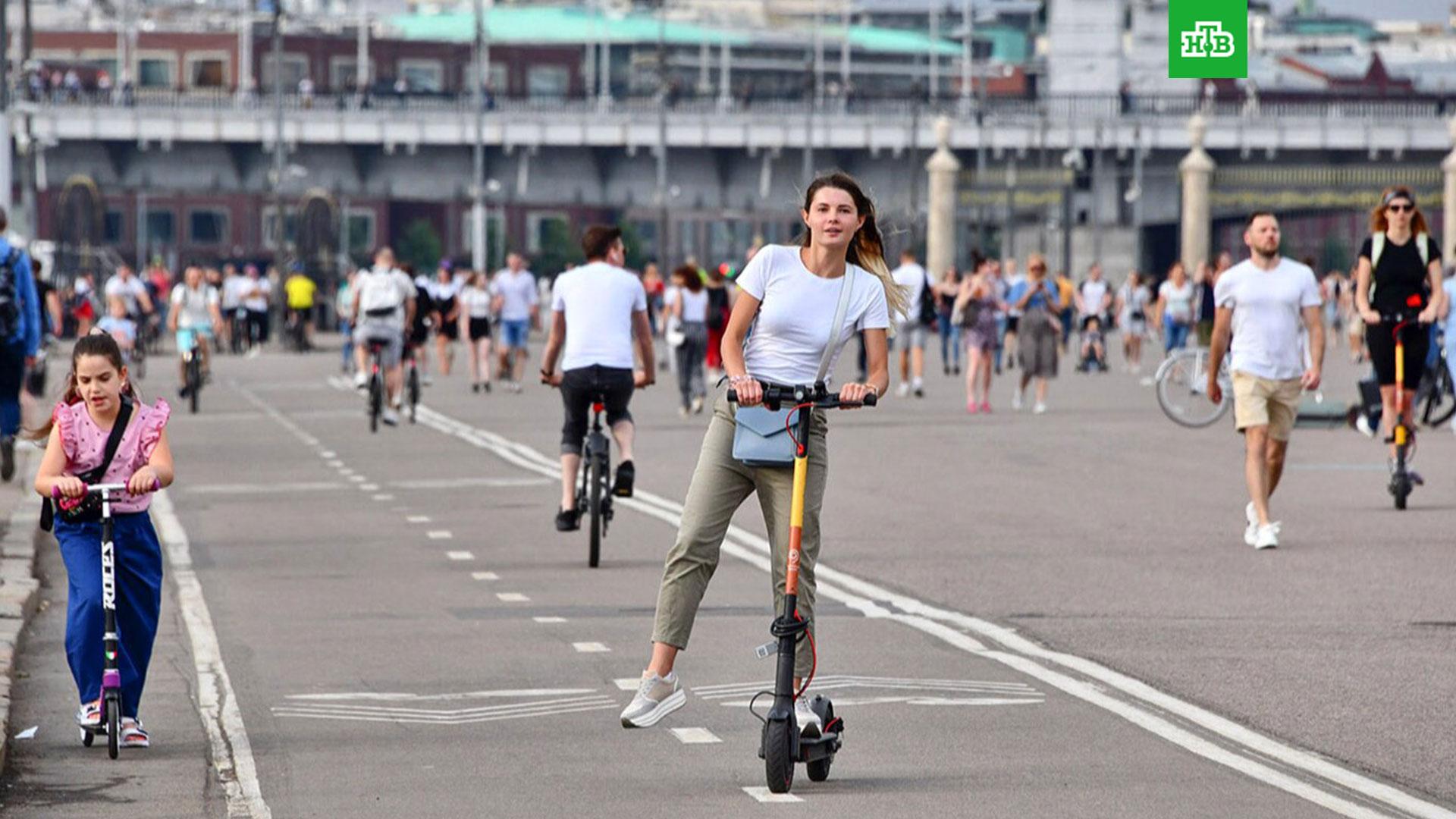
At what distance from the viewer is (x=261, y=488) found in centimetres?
1981

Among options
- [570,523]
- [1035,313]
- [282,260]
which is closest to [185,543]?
[570,523]

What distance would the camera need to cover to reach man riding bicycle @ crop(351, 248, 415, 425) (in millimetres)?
27078

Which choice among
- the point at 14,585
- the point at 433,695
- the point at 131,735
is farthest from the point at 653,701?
the point at 14,585

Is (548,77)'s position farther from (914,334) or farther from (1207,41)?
(1207,41)

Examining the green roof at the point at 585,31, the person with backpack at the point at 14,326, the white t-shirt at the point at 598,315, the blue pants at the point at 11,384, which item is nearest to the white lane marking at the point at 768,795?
the white t-shirt at the point at 598,315

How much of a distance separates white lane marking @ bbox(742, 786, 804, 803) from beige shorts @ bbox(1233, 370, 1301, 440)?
25.2ft

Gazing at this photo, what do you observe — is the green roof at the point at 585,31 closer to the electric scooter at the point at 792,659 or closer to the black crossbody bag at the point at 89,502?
the black crossbody bag at the point at 89,502

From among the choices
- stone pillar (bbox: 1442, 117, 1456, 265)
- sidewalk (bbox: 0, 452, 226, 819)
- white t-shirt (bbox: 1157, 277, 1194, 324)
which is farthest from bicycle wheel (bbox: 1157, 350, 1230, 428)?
stone pillar (bbox: 1442, 117, 1456, 265)

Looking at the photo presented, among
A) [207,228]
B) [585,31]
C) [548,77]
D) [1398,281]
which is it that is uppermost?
[585,31]

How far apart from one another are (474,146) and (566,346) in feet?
215

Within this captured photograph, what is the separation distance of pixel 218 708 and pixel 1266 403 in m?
7.39

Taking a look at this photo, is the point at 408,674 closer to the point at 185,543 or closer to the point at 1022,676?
the point at 1022,676

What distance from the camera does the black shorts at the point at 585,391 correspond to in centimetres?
1489

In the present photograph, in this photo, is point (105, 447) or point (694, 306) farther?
point (694, 306)
